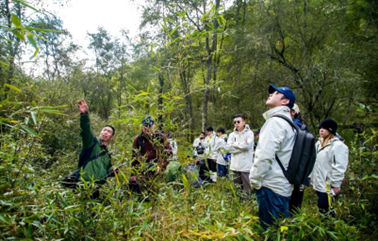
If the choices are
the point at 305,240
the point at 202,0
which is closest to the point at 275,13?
the point at 202,0

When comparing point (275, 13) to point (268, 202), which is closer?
point (268, 202)

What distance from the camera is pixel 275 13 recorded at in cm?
1260

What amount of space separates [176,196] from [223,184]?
1.89 m

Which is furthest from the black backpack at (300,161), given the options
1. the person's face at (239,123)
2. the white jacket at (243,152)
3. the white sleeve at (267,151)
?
the person's face at (239,123)

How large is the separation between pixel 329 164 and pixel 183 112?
2.74 metres

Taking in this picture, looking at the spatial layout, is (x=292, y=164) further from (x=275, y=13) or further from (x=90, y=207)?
(x=275, y=13)

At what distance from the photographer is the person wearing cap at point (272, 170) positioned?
2.48 metres

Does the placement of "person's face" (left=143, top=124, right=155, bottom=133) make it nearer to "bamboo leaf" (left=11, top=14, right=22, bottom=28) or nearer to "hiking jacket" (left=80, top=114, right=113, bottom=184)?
"hiking jacket" (left=80, top=114, right=113, bottom=184)

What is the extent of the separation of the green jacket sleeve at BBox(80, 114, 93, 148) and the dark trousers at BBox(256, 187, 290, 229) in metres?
2.35

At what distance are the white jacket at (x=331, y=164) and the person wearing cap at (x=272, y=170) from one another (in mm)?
1601

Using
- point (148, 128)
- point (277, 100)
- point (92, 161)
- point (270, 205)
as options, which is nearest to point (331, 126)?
point (277, 100)

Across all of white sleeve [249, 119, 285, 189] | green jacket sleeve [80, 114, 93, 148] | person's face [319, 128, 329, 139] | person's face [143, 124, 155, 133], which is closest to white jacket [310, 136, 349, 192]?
person's face [319, 128, 329, 139]

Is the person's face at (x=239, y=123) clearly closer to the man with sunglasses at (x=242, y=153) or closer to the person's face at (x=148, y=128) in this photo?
the man with sunglasses at (x=242, y=153)

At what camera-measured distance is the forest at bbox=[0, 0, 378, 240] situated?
1609 millimetres
